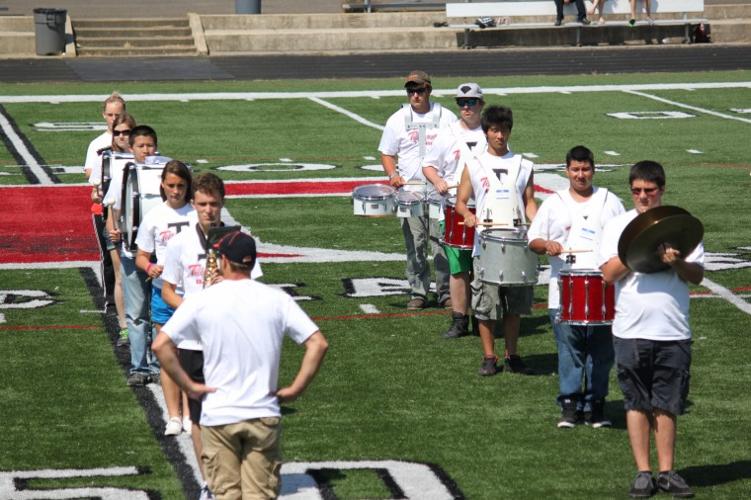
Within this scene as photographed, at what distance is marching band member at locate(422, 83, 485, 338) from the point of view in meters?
13.6

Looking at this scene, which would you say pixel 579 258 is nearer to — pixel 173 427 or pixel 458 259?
Result: pixel 458 259

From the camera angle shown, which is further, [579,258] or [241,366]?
[579,258]

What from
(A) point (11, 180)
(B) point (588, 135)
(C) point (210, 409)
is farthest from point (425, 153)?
(B) point (588, 135)

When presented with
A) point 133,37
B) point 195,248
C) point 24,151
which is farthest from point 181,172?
point 133,37

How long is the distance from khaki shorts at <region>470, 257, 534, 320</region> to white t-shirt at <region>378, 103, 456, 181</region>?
3054mm

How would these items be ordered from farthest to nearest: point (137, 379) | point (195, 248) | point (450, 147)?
point (450, 147), point (137, 379), point (195, 248)

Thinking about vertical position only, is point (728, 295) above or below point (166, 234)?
below

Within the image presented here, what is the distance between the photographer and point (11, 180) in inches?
937

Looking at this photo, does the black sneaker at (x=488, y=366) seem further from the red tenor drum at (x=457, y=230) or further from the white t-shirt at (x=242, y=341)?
the white t-shirt at (x=242, y=341)

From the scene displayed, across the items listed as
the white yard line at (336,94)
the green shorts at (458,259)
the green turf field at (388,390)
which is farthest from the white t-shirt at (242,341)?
the white yard line at (336,94)

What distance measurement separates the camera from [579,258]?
10883 mm

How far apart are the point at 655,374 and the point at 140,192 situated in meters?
4.21

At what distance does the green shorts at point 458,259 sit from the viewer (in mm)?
13547

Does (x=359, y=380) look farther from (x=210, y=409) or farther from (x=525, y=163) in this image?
(x=210, y=409)
